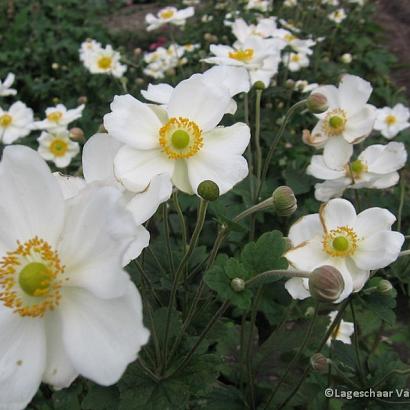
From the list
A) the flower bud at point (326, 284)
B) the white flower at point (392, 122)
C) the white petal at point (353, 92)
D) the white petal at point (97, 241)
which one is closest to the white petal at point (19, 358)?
the white petal at point (97, 241)

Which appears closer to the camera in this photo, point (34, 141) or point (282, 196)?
point (282, 196)

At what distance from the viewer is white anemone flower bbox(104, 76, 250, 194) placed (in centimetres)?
124

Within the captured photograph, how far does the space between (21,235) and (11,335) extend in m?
0.21

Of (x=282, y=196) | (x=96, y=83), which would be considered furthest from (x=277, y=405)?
(x=96, y=83)

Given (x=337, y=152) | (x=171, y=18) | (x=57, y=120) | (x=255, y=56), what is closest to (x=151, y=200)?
(x=337, y=152)

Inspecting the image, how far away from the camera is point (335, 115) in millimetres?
1844

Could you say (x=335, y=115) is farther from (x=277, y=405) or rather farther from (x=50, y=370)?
(x=50, y=370)

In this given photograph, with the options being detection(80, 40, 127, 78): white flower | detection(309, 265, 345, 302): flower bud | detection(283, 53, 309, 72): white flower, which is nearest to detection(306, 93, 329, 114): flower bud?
detection(309, 265, 345, 302): flower bud

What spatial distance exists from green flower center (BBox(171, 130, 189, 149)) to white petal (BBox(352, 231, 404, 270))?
615 mm

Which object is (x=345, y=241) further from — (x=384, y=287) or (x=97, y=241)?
(x=97, y=241)

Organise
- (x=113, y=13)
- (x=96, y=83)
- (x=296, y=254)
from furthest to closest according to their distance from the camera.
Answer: (x=113, y=13)
(x=96, y=83)
(x=296, y=254)

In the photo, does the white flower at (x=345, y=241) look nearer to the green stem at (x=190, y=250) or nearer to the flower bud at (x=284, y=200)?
the flower bud at (x=284, y=200)

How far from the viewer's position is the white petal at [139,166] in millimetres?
1116

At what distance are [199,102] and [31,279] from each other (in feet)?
2.25
